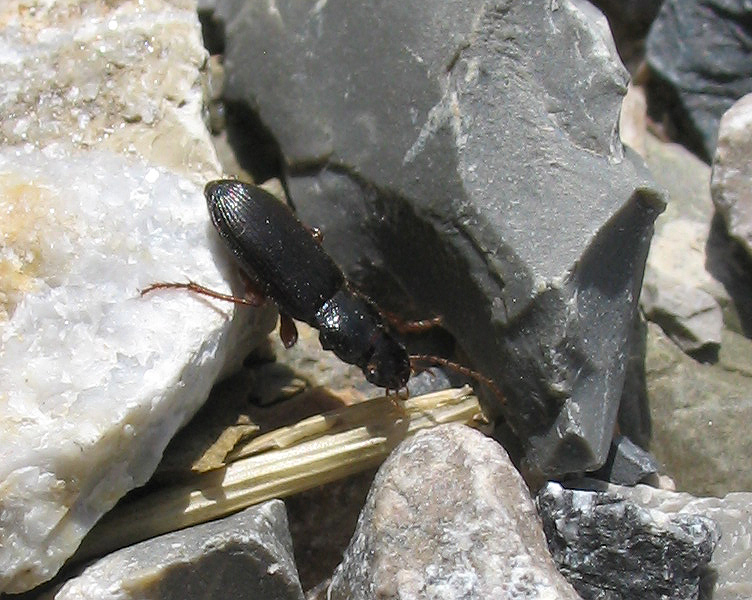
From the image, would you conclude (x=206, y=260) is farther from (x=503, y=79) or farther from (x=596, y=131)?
(x=596, y=131)

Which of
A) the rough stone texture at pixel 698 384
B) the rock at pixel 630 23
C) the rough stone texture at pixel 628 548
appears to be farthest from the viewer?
the rock at pixel 630 23

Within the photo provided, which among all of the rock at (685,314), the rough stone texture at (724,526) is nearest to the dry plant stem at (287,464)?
the rough stone texture at (724,526)

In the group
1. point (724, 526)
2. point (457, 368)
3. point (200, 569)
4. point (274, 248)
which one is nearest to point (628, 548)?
point (724, 526)

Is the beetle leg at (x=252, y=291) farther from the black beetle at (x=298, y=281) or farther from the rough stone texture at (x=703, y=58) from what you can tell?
the rough stone texture at (x=703, y=58)

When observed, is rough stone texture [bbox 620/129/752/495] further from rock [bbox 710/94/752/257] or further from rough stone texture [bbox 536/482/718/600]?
rough stone texture [bbox 536/482/718/600]

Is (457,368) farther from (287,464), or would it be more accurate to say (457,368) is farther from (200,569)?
(200,569)

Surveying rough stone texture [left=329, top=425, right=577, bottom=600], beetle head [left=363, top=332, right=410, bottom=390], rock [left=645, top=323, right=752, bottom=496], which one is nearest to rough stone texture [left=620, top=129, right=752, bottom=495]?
rock [left=645, top=323, right=752, bottom=496]
